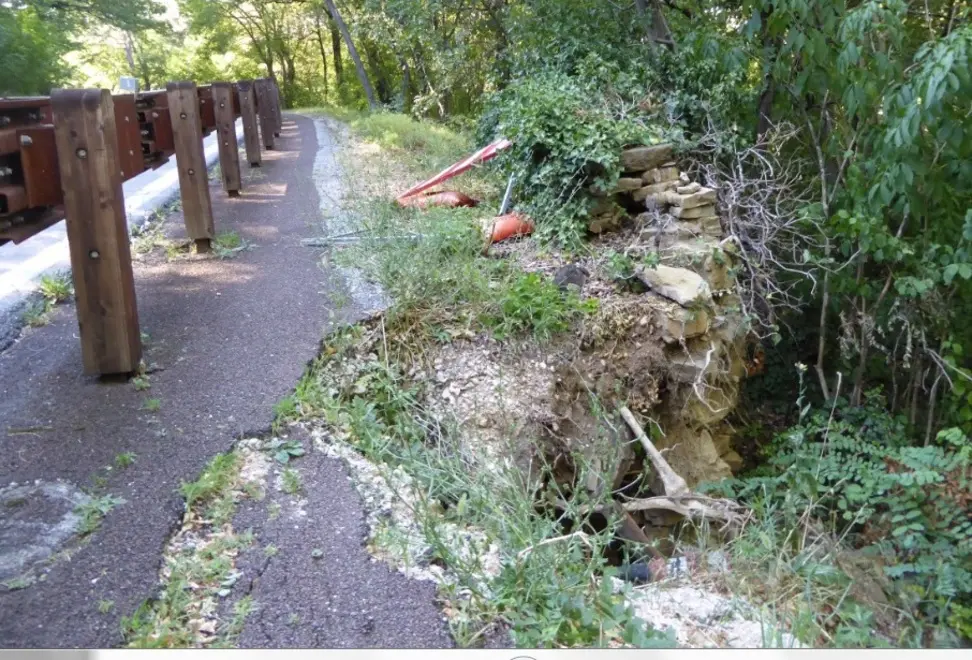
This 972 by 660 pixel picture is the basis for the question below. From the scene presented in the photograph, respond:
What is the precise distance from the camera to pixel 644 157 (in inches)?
181

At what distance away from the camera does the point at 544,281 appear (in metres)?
3.70

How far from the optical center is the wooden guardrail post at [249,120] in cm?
719

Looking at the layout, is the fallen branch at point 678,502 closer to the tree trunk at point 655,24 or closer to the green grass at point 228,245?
the green grass at point 228,245

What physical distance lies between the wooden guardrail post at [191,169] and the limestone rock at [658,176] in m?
2.41

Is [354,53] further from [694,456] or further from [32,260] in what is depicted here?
[694,456]

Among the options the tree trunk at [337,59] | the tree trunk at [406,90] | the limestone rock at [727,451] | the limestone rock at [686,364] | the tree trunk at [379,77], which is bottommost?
the limestone rock at [727,451]

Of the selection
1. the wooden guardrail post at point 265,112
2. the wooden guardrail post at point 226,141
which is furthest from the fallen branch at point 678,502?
the wooden guardrail post at point 265,112

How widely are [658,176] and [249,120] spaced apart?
164 inches

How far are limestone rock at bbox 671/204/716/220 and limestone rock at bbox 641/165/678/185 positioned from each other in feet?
1.10

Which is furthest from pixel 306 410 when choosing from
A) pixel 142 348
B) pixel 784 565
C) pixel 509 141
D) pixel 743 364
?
pixel 509 141

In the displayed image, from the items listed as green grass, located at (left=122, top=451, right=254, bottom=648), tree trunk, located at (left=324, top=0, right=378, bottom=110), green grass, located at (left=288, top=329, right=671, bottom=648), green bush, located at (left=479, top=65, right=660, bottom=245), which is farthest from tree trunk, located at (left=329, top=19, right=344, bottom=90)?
green grass, located at (left=122, top=451, right=254, bottom=648)

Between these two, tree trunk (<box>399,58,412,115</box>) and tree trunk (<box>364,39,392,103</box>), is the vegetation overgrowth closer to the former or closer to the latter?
tree trunk (<box>399,58,412,115</box>)

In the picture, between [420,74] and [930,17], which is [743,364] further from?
[420,74]

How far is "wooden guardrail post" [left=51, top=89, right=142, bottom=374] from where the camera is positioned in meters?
2.36
